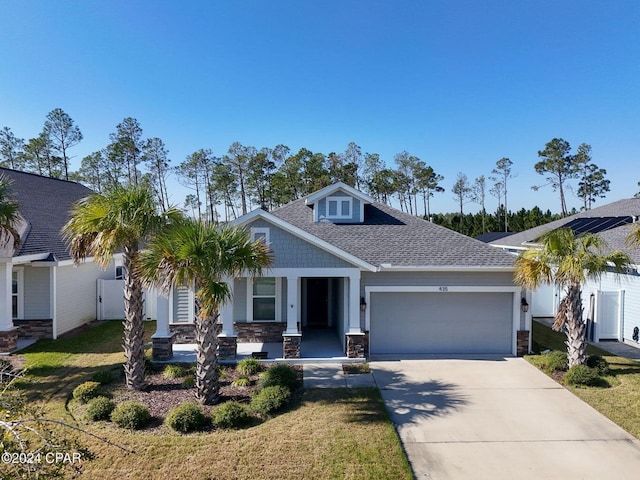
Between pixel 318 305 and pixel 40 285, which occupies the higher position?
pixel 40 285

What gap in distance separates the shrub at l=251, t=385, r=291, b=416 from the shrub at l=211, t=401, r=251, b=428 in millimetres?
388

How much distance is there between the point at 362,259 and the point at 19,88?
16.4 metres

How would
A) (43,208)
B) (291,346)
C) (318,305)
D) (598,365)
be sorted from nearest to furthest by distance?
(598,365) < (291,346) < (318,305) < (43,208)

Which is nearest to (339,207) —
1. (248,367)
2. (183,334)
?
(248,367)

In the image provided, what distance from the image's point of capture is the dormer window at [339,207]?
15.2 m

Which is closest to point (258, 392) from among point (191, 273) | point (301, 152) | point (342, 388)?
point (342, 388)

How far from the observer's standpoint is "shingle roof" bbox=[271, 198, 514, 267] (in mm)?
12477

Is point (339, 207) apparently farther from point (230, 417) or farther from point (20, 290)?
point (20, 290)

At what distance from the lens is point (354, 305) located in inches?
457

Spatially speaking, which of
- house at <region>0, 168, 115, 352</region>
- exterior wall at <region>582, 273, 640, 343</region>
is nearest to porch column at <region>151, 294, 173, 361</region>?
house at <region>0, 168, 115, 352</region>

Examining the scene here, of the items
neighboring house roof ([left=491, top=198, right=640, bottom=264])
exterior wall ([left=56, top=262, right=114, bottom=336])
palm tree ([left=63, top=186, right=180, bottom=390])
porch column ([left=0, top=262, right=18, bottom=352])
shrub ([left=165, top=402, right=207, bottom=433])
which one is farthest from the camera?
neighboring house roof ([left=491, top=198, right=640, bottom=264])

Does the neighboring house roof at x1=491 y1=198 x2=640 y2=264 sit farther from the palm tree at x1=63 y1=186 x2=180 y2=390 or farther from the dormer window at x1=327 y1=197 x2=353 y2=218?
the palm tree at x1=63 y1=186 x2=180 y2=390

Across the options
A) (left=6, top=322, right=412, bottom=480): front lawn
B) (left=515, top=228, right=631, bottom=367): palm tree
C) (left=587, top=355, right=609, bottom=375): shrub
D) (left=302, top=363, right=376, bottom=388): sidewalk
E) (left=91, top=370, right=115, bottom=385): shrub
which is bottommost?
(left=302, top=363, right=376, bottom=388): sidewalk

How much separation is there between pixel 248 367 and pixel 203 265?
4129 mm
